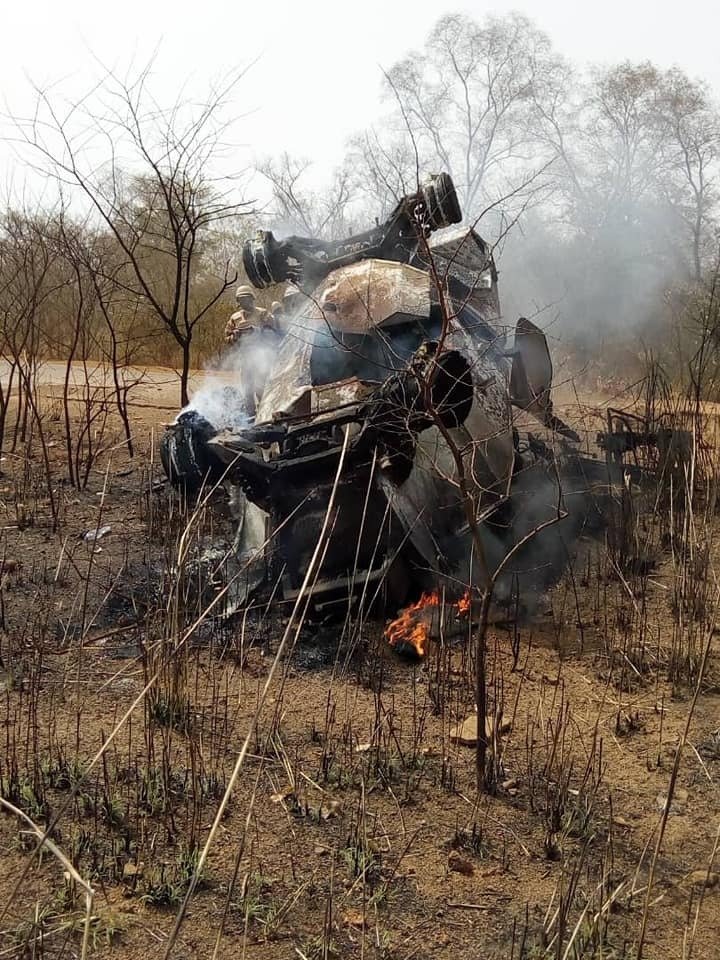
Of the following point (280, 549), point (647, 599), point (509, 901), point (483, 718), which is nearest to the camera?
point (509, 901)

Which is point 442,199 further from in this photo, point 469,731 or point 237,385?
point 469,731

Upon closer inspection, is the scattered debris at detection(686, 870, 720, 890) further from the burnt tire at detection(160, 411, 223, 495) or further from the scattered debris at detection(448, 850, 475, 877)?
the burnt tire at detection(160, 411, 223, 495)

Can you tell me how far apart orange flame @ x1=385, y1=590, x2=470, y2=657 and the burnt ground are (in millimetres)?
106

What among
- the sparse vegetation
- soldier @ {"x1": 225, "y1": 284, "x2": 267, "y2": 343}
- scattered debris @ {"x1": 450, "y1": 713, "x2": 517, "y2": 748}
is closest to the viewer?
the sparse vegetation

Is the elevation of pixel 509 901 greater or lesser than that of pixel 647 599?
lesser

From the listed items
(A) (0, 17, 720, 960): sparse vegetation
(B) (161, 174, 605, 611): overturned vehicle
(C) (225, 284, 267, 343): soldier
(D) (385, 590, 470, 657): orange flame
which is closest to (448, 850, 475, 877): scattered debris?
(A) (0, 17, 720, 960): sparse vegetation

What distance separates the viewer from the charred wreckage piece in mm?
5188

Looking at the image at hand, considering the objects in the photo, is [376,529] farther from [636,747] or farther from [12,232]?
[12,232]

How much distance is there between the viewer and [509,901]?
319 cm

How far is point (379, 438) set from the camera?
5.14 metres

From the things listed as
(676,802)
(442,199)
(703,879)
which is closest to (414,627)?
(676,802)

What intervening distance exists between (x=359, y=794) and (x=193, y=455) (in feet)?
9.08

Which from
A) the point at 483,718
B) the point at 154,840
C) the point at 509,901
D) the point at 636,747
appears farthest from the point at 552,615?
the point at 154,840

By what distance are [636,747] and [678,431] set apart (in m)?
3.79
